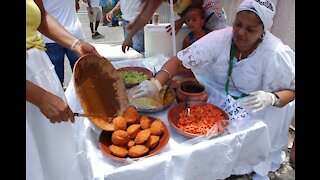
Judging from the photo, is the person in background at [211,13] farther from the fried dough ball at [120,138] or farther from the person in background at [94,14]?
the person in background at [94,14]

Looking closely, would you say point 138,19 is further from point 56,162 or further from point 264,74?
point 56,162

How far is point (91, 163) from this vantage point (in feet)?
3.22

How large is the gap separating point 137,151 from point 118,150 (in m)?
0.07

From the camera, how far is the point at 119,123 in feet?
3.43

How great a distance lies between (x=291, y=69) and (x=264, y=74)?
136 mm

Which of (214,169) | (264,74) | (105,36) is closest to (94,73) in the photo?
(214,169)

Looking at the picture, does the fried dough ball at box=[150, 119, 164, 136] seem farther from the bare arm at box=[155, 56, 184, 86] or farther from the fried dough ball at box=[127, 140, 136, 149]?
the bare arm at box=[155, 56, 184, 86]

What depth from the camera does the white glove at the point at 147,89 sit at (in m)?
1.33

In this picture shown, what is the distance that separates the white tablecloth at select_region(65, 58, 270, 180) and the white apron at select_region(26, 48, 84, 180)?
6cm

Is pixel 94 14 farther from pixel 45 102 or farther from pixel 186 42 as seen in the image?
pixel 45 102

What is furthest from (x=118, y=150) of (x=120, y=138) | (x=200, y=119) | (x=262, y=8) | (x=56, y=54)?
(x=56, y=54)

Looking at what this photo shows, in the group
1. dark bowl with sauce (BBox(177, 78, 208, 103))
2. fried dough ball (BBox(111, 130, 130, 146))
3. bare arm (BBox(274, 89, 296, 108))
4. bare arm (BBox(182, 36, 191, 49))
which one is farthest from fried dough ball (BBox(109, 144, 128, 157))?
bare arm (BBox(182, 36, 191, 49))

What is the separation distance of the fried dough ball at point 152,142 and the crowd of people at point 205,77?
288 mm

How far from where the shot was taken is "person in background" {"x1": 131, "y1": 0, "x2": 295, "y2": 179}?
1.38m
